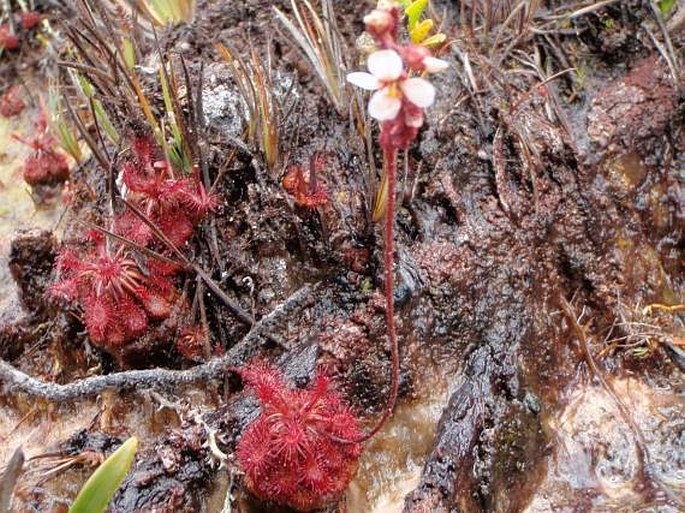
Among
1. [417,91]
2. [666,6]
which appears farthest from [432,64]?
[666,6]

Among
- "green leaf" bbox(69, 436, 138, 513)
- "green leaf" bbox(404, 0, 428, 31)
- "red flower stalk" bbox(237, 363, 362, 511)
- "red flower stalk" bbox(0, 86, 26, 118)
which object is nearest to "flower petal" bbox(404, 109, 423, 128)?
"red flower stalk" bbox(237, 363, 362, 511)

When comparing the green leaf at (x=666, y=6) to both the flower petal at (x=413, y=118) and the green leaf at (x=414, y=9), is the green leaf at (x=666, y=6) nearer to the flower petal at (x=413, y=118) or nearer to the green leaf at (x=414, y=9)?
the green leaf at (x=414, y=9)

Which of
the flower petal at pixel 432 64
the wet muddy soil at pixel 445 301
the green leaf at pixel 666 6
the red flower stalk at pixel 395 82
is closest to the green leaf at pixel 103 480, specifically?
the wet muddy soil at pixel 445 301

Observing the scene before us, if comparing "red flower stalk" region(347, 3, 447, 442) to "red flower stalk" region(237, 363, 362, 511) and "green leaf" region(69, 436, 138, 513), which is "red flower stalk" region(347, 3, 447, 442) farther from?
"green leaf" region(69, 436, 138, 513)

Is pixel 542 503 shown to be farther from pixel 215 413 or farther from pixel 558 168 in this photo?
pixel 558 168

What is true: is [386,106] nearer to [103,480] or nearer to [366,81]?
[366,81]
